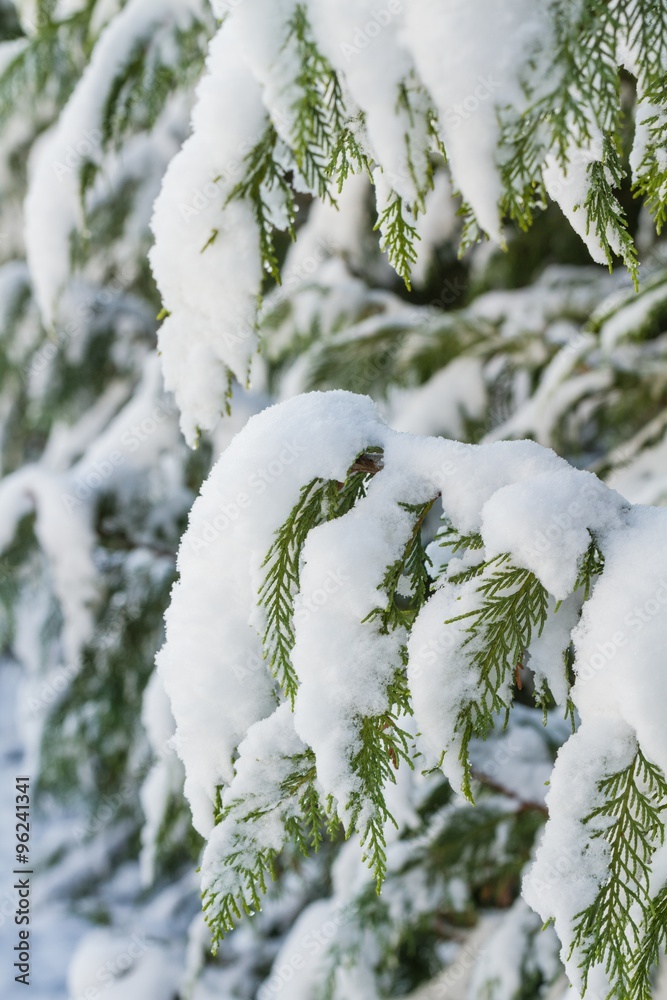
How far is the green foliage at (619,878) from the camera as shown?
0.70 meters

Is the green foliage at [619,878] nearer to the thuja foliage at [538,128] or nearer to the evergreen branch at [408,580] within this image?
the evergreen branch at [408,580]

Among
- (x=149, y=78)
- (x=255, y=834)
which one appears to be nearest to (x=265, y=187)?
(x=255, y=834)

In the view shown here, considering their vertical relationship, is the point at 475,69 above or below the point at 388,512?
above

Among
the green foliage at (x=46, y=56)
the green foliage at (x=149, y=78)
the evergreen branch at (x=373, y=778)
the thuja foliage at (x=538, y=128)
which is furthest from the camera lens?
the green foliage at (x=46, y=56)

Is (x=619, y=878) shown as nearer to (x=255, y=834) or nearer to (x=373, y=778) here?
(x=373, y=778)

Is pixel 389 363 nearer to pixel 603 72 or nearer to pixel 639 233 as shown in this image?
pixel 639 233

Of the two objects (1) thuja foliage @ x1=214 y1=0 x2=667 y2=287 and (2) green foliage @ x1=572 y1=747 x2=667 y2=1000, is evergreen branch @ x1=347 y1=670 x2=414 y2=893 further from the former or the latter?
(1) thuja foliage @ x1=214 y1=0 x2=667 y2=287

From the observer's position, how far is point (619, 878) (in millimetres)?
711

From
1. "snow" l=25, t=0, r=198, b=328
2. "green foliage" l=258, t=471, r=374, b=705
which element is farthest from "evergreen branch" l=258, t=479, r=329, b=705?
"snow" l=25, t=0, r=198, b=328

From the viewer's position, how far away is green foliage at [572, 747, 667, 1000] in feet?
2.29

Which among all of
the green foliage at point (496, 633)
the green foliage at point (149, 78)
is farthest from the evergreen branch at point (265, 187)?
the green foliage at point (149, 78)

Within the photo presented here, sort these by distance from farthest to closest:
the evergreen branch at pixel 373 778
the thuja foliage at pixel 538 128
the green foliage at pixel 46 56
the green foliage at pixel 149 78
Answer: the green foliage at pixel 46 56, the green foliage at pixel 149 78, the evergreen branch at pixel 373 778, the thuja foliage at pixel 538 128

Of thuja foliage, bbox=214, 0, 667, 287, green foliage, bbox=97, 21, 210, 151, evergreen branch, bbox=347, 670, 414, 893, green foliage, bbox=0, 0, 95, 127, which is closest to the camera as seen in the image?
thuja foliage, bbox=214, 0, 667, 287

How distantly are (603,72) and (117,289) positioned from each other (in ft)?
11.4
